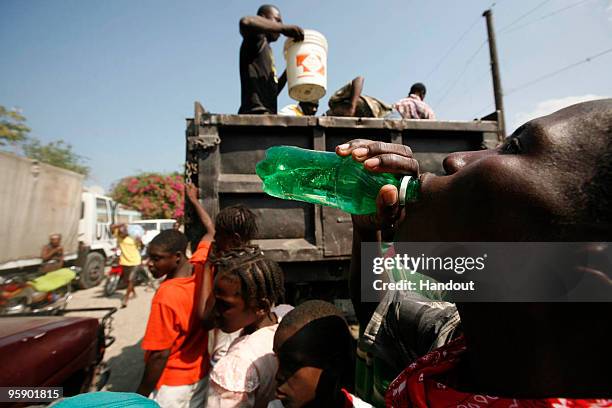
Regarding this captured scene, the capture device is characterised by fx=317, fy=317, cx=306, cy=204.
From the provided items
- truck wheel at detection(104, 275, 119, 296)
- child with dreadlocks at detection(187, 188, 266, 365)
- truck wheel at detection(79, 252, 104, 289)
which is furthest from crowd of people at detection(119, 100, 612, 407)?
truck wheel at detection(79, 252, 104, 289)

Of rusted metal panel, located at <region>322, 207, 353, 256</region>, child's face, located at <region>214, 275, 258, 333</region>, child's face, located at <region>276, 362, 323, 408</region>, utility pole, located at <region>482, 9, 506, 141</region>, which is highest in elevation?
utility pole, located at <region>482, 9, 506, 141</region>

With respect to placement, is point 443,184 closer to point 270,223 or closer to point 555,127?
point 555,127

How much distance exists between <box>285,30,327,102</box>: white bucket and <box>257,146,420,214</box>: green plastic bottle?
154 cm

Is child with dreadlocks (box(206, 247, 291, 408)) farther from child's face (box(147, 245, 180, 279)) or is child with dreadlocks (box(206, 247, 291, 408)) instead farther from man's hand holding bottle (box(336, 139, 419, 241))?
man's hand holding bottle (box(336, 139, 419, 241))

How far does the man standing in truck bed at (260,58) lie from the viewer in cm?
277

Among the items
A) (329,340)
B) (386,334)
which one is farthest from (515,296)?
(329,340)

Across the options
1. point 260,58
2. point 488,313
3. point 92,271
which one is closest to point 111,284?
point 92,271

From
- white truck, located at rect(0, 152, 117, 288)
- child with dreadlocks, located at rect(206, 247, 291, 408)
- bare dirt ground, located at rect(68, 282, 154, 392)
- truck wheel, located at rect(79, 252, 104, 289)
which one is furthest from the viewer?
truck wheel, located at rect(79, 252, 104, 289)

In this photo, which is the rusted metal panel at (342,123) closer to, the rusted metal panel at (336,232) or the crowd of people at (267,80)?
the crowd of people at (267,80)

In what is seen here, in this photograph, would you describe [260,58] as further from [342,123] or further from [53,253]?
[53,253]

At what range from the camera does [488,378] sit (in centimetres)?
69

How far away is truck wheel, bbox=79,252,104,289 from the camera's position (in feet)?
30.2

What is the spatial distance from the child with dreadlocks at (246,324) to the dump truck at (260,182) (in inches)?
21.0

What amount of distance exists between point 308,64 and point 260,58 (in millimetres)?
483
